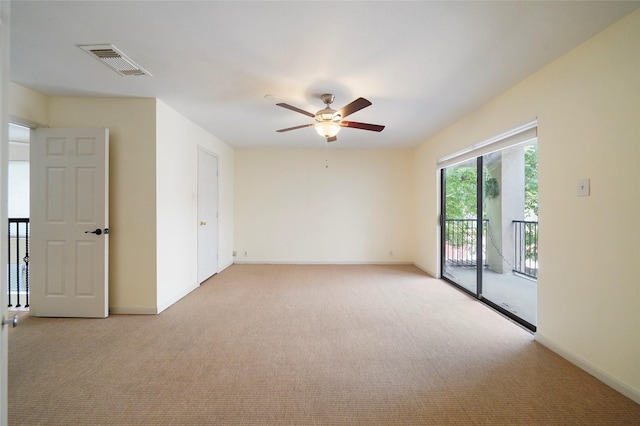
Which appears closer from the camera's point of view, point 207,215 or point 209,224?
point 207,215

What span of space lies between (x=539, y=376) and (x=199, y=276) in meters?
4.27

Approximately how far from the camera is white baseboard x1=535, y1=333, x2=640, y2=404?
1.86m

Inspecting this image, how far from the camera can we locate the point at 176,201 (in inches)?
149

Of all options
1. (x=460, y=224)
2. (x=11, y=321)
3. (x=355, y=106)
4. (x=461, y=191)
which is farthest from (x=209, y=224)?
(x=460, y=224)

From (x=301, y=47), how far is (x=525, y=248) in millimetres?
4617

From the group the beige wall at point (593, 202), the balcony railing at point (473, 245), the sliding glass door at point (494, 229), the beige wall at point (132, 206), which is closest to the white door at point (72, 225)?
the beige wall at point (132, 206)

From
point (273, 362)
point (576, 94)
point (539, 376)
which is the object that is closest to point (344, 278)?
point (273, 362)

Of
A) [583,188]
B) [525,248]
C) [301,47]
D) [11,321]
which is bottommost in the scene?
[525,248]

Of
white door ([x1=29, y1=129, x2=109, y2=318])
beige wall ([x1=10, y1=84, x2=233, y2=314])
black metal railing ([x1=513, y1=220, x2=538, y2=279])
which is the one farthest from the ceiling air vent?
black metal railing ([x1=513, y1=220, x2=538, y2=279])

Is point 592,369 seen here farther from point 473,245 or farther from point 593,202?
point 473,245

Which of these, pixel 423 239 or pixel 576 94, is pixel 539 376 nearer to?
pixel 576 94

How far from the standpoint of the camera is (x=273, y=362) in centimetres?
229

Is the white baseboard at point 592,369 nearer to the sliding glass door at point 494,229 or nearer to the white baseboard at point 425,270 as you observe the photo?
the sliding glass door at point 494,229

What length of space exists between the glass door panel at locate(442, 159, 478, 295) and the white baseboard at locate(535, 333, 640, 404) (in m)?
1.46
